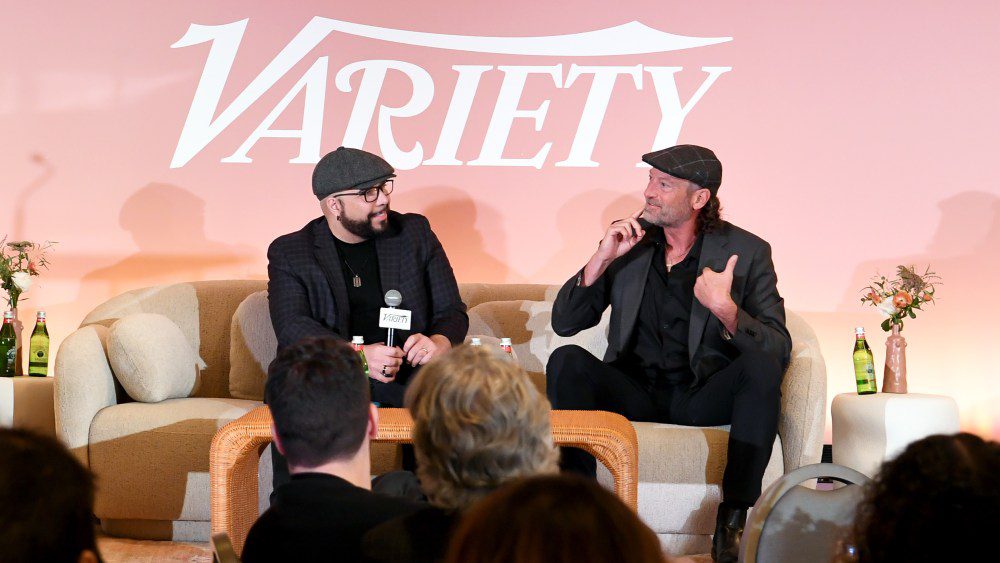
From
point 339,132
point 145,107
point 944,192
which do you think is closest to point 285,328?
point 339,132

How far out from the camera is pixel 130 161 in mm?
4578

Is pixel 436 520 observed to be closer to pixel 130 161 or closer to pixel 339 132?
pixel 339 132

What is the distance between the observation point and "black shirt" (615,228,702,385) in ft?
11.3

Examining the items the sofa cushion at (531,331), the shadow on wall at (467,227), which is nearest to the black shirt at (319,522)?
the sofa cushion at (531,331)

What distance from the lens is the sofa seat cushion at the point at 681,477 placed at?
318cm

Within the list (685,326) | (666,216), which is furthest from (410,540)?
(666,216)

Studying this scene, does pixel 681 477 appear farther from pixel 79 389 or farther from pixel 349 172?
pixel 79 389

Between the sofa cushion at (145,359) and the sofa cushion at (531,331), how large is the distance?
1.08 metres

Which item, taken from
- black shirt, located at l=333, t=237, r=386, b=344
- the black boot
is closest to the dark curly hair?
the black boot

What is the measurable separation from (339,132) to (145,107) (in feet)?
2.76

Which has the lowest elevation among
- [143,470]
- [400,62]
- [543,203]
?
[143,470]

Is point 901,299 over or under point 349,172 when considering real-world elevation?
Result: under

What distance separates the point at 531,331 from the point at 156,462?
55.7 inches

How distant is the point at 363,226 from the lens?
3.62m
